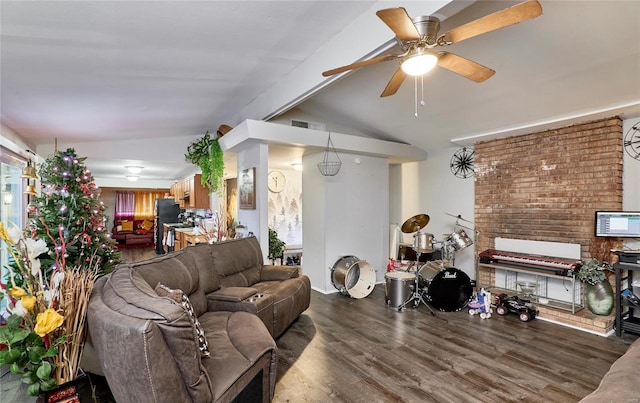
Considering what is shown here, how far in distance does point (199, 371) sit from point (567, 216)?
177 inches

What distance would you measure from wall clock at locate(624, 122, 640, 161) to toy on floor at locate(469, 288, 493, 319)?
7.41ft

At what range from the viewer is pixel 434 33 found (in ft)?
6.38

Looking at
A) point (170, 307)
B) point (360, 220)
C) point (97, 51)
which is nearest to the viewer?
point (170, 307)

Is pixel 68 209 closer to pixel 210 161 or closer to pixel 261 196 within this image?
pixel 261 196

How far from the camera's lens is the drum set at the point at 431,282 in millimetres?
3965

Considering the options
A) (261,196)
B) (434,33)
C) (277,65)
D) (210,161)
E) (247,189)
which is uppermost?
(277,65)

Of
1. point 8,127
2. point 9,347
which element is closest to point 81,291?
point 9,347

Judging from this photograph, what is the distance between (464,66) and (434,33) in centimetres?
39

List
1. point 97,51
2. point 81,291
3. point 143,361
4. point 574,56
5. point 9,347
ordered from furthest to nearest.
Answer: point 574,56, point 97,51, point 81,291, point 9,347, point 143,361

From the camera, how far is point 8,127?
394 centimetres

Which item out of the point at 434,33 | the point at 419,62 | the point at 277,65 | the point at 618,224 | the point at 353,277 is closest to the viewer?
the point at 434,33

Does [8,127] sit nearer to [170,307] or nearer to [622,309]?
[170,307]

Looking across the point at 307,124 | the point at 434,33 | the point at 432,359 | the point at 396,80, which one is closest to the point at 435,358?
the point at 432,359

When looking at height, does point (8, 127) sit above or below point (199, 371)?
above
